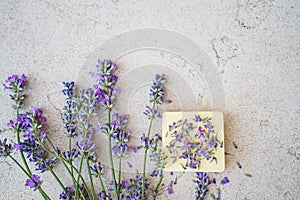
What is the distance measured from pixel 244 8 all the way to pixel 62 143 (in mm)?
622

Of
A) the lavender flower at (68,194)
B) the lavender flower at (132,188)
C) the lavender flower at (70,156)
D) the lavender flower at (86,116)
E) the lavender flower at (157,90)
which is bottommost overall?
the lavender flower at (68,194)

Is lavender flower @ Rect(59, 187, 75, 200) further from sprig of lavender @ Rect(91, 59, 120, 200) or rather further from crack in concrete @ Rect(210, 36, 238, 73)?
crack in concrete @ Rect(210, 36, 238, 73)

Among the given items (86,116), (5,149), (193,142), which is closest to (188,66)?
(193,142)

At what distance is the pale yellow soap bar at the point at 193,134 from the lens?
2.56 feet

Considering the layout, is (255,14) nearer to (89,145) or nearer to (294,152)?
Answer: (294,152)

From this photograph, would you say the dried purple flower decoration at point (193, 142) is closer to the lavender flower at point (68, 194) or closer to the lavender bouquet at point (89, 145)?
the lavender bouquet at point (89, 145)

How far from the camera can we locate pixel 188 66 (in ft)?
2.73

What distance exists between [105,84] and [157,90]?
14 centimetres

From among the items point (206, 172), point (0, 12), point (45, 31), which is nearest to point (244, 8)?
point (206, 172)

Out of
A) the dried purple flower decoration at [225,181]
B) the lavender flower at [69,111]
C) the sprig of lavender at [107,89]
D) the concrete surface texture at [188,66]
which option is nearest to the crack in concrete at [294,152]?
the concrete surface texture at [188,66]

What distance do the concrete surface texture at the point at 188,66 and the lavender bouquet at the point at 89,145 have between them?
0.09 feet

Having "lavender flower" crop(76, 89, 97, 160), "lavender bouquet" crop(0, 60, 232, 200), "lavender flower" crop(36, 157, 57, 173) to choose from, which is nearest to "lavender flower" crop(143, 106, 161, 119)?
A: "lavender bouquet" crop(0, 60, 232, 200)

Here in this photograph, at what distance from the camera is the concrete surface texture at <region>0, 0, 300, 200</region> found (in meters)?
0.81

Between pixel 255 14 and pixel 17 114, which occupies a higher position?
pixel 255 14
